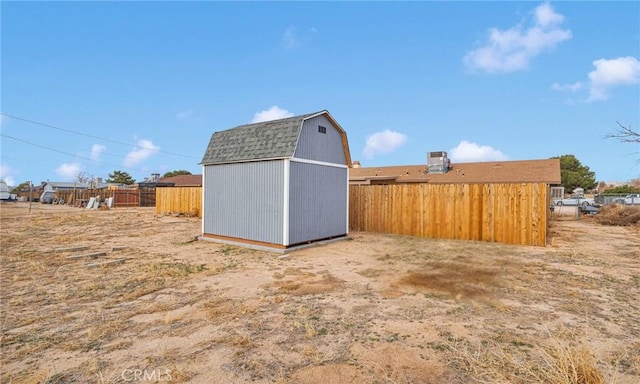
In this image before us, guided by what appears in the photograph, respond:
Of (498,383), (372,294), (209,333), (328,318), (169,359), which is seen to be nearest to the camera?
(498,383)

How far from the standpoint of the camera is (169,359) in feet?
9.95

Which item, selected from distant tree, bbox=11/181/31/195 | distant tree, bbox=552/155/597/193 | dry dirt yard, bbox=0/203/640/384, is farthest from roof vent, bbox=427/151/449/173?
distant tree, bbox=11/181/31/195

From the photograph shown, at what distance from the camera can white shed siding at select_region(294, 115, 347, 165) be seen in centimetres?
941

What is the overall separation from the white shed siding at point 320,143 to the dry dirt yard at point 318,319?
348 centimetres

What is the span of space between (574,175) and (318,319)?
154ft

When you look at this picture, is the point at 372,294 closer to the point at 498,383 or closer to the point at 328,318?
the point at 328,318

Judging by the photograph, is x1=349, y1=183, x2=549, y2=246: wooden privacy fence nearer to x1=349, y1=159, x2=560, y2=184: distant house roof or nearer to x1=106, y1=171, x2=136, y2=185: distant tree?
x1=349, y1=159, x2=560, y2=184: distant house roof

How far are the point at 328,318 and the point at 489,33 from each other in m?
12.2

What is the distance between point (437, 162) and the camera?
21.9 meters

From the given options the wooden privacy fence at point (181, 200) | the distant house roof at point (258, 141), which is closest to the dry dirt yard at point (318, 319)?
the distant house roof at point (258, 141)

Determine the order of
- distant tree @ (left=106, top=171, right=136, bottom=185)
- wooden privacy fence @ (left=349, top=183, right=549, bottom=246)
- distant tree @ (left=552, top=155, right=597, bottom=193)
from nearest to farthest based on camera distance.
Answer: wooden privacy fence @ (left=349, top=183, right=549, bottom=246) < distant tree @ (left=552, top=155, right=597, bottom=193) < distant tree @ (left=106, top=171, right=136, bottom=185)

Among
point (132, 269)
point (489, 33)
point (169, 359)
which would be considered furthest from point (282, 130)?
point (489, 33)

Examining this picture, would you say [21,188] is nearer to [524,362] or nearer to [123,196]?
[123,196]

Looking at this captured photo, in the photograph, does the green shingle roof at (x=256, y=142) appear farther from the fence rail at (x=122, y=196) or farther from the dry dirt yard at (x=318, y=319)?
the fence rail at (x=122, y=196)
